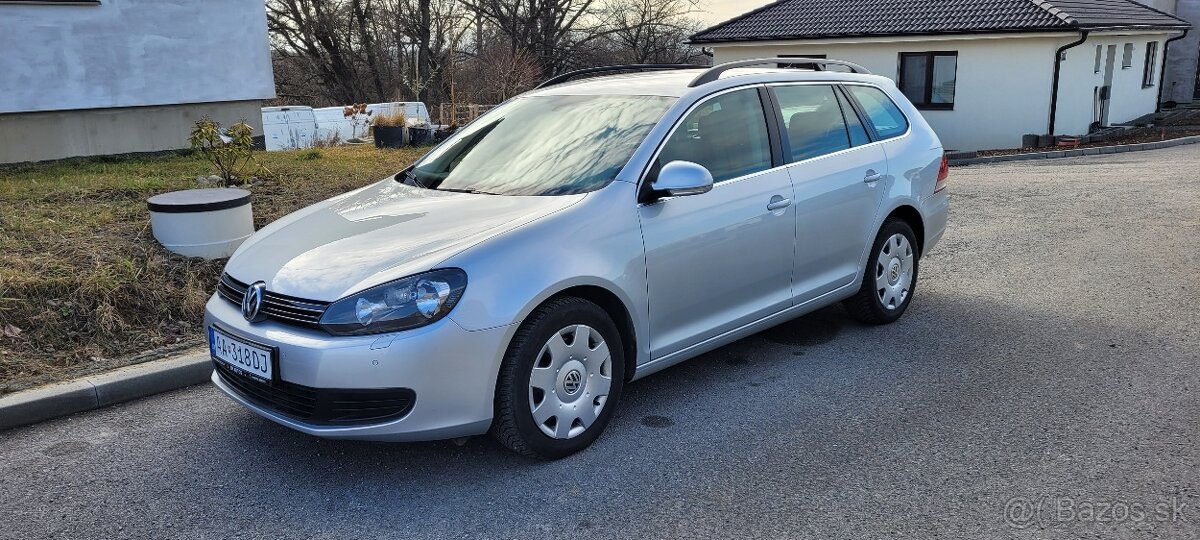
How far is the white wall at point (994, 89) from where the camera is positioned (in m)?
20.6

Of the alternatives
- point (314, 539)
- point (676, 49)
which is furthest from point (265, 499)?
point (676, 49)

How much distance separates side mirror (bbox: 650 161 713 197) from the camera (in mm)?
3988

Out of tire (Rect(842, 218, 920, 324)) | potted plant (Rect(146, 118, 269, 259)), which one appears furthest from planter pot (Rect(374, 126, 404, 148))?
tire (Rect(842, 218, 920, 324))

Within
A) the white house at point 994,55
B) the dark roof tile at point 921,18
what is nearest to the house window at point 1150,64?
the dark roof tile at point 921,18

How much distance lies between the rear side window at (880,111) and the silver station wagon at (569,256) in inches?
0.8

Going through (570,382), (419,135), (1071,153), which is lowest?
(1071,153)

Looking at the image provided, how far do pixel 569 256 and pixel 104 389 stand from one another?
105 inches

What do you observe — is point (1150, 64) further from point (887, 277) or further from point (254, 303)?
point (254, 303)

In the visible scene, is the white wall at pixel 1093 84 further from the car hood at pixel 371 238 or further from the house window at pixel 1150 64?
the car hood at pixel 371 238

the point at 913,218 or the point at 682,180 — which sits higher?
the point at 682,180

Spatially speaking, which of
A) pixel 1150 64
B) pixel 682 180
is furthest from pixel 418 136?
pixel 1150 64

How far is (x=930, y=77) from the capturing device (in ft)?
71.8

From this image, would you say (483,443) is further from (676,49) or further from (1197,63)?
(676,49)

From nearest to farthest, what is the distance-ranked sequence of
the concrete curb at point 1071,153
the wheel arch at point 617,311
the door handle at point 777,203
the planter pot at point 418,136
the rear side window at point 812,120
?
1. the wheel arch at point 617,311
2. the door handle at point 777,203
3. the rear side window at point 812,120
4. the planter pot at point 418,136
5. the concrete curb at point 1071,153
